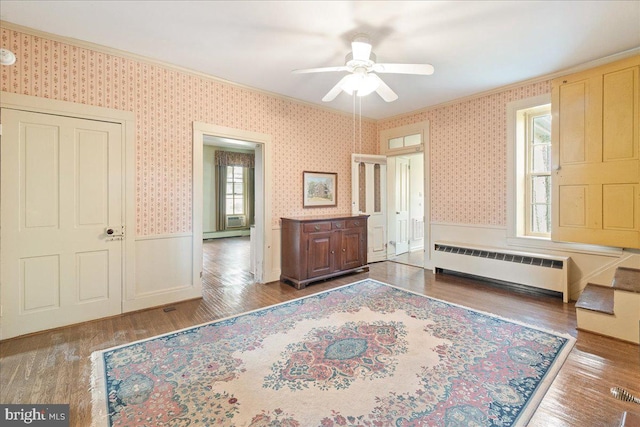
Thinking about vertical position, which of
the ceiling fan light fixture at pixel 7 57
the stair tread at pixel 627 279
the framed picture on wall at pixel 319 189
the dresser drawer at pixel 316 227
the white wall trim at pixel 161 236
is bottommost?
the stair tread at pixel 627 279

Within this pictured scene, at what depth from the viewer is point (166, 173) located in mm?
3432

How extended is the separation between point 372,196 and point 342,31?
3352 mm

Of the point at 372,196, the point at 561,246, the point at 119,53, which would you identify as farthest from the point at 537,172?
the point at 119,53

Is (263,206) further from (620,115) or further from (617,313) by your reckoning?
(620,115)

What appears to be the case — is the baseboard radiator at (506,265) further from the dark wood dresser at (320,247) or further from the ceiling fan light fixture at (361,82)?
the ceiling fan light fixture at (361,82)

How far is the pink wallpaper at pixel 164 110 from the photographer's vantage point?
8.98 feet

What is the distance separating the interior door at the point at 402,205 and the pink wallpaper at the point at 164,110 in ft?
6.76

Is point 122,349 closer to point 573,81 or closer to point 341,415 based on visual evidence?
point 341,415

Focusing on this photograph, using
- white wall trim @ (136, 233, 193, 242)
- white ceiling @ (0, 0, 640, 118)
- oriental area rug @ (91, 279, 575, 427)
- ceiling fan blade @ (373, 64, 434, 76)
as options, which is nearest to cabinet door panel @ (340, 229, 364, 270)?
oriental area rug @ (91, 279, 575, 427)

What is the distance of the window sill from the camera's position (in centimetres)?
331

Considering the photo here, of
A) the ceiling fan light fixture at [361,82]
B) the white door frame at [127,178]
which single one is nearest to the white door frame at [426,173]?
the ceiling fan light fixture at [361,82]

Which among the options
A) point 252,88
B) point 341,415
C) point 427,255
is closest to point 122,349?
point 341,415

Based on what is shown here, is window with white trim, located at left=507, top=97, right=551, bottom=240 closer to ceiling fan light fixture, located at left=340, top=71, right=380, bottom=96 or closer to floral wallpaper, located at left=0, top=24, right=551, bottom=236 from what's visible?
floral wallpaper, located at left=0, top=24, right=551, bottom=236

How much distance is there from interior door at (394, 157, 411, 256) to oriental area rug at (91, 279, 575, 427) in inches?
128
